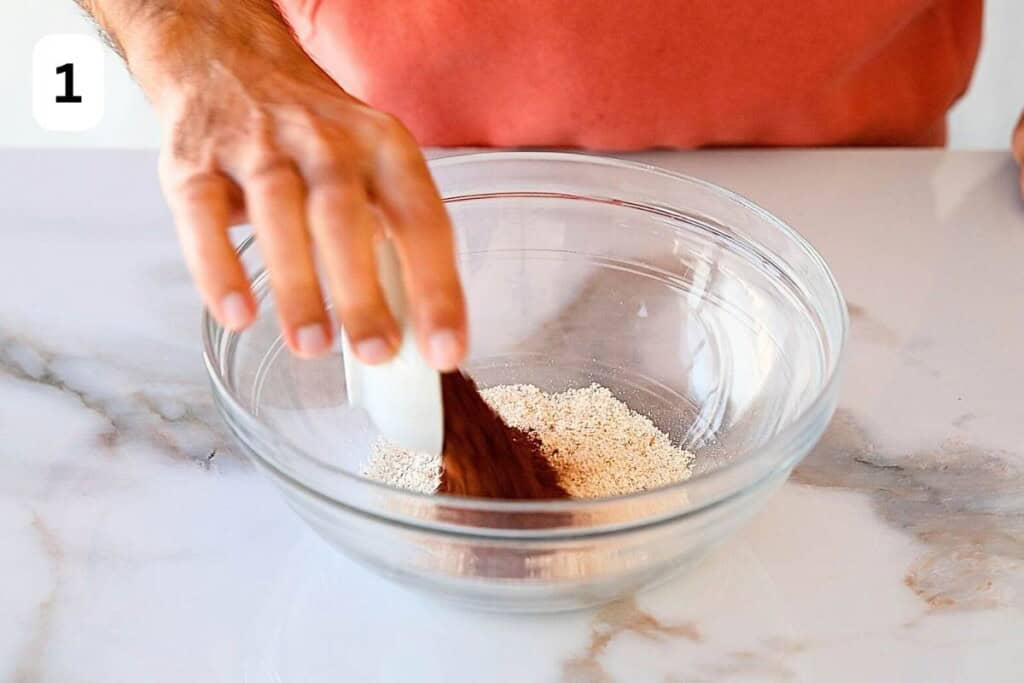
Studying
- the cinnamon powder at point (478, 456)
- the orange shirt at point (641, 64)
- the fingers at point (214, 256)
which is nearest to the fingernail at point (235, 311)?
the fingers at point (214, 256)

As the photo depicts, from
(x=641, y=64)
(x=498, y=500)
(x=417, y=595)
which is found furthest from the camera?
(x=641, y=64)

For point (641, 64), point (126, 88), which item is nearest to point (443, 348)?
point (641, 64)

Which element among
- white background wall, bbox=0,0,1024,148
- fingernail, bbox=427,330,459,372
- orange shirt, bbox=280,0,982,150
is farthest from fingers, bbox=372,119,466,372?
white background wall, bbox=0,0,1024,148

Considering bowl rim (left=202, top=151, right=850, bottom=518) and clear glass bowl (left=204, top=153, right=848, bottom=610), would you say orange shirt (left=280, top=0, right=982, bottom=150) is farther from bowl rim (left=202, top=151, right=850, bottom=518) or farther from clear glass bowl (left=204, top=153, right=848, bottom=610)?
bowl rim (left=202, top=151, right=850, bottom=518)

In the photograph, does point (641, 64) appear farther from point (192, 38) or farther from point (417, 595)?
point (417, 595)

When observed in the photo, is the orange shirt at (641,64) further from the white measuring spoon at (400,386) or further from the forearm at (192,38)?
the white measuring spoon at (400,386)

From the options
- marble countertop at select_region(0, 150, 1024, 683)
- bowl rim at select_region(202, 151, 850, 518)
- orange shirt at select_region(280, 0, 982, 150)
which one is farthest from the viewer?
orange shirt at select_region(280, 0, 982, 150)

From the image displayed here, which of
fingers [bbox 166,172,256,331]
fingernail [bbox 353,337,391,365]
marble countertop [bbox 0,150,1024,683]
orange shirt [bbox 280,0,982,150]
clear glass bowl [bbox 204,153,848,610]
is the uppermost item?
orange shirt [bbox 280,0,982,150]
